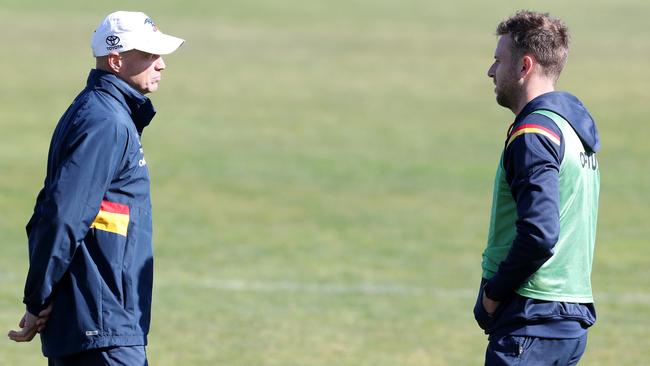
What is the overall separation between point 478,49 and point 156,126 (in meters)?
14.7

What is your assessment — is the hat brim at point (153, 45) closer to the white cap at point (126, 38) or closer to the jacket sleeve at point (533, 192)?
the white cap at point (126, 38)

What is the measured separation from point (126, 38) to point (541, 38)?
1.81 meters

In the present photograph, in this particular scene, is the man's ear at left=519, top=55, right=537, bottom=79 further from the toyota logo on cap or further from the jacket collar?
the toyota logo on cap

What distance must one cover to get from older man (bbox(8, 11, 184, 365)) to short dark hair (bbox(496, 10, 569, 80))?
1.55 meters

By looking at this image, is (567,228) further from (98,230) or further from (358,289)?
(358,289)

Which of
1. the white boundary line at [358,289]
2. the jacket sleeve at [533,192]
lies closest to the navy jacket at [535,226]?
the jacket sleeve at [533,192]

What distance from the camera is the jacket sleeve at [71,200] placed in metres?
4.90

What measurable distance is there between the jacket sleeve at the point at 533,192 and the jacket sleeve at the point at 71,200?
166 cm

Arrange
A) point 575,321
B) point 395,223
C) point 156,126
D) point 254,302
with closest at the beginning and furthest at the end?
point 575,321, point 254,302, point 395,223, point 156,126

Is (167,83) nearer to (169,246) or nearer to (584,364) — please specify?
(169,246)

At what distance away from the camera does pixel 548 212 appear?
4664 millimetres

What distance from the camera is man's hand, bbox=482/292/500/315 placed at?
493 centimetres

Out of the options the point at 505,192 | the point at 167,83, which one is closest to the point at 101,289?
the point at 505,192

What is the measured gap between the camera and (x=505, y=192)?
493 cm
